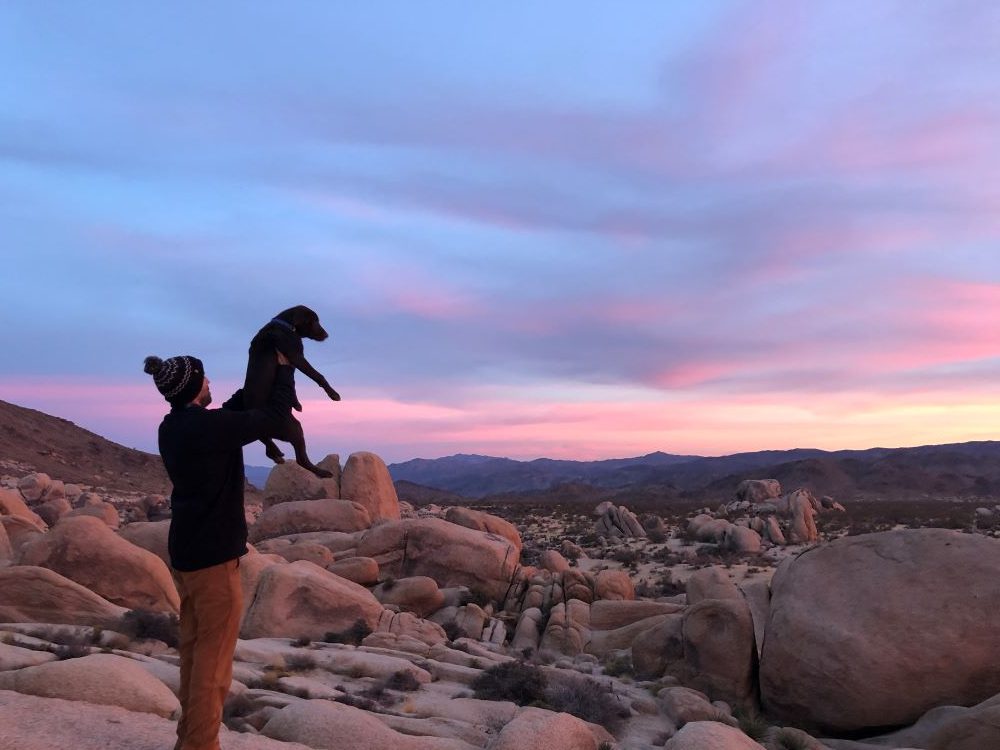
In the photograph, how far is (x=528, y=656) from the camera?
14.9 meters

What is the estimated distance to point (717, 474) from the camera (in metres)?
176

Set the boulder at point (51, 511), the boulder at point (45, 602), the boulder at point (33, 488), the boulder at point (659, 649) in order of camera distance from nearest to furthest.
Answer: the boulder at point (45, 602)
the boulder at point (659, 649)
the boulder at point (51, 511)
the boulder at point (33, 488)

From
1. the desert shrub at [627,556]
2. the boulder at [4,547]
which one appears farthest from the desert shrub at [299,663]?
the desert shrub at [627,556]

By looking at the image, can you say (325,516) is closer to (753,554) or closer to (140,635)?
(140,635)

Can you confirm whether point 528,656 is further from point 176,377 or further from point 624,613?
point 176,377

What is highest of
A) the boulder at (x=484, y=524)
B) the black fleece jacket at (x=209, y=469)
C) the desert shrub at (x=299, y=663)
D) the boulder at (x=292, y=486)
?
the black fleece jacket at (x=209, y=469)

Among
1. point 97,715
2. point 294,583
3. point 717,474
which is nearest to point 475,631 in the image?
point 294,583

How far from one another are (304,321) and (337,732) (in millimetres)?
4458

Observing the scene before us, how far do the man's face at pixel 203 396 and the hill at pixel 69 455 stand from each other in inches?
2877

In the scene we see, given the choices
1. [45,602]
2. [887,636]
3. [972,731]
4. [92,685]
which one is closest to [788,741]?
[972,731]

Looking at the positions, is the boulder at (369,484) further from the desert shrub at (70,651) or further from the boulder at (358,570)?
the desert shrub at (70,651)

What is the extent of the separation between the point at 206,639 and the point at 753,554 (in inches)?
1147

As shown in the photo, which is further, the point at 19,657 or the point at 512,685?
the point at 512,685

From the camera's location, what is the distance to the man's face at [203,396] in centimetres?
525
